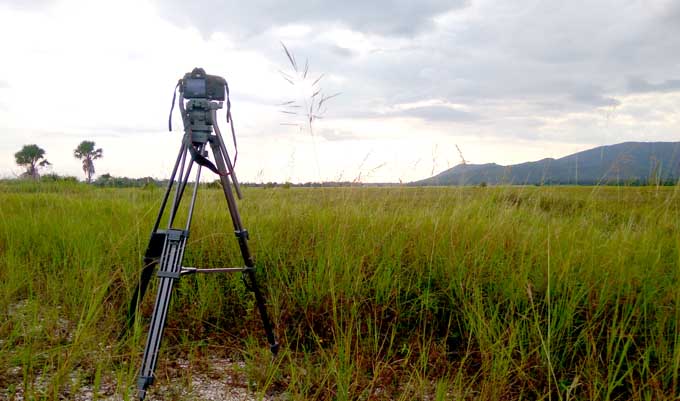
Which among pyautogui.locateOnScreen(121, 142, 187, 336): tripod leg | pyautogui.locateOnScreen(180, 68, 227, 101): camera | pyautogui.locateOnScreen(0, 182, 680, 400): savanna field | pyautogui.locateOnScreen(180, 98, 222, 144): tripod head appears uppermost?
pyautogui.locateOnScreen(180, 68, 227, 101): camera

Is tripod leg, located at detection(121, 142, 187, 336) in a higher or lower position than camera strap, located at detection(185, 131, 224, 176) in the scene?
lower

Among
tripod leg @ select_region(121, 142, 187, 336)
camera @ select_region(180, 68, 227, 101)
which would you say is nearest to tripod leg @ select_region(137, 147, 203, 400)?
tripod leg @ select_region(121, 142, 187, 336)

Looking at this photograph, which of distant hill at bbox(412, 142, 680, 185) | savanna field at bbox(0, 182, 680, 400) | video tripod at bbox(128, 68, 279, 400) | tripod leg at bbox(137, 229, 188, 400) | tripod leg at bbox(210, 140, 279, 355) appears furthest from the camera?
distant hill at bbox(412, 142, 680, 185)

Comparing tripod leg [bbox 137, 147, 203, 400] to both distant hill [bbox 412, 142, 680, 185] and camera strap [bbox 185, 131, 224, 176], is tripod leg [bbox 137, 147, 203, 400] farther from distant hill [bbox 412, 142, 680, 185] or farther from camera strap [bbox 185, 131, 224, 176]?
distant hill [bbox 412, 142, 680, 185]

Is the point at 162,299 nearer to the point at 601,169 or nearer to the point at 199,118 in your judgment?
the point at 199,118

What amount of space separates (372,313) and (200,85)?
76.5 inches

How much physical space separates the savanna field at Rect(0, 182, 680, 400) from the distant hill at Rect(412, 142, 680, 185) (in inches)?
15.1

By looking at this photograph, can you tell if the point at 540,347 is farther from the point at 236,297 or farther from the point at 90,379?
the point at 90,379

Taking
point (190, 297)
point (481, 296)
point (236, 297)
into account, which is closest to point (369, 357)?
point (481, 296)

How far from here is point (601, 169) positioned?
164 inches

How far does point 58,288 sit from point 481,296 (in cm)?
349

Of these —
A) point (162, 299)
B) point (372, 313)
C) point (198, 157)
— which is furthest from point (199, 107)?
point (372, 313)

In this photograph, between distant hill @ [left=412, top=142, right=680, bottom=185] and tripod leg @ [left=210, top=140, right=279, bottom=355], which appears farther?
distant hill @ [left=412, top=142, right=680, bottom=185]

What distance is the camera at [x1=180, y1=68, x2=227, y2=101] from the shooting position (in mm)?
2385
